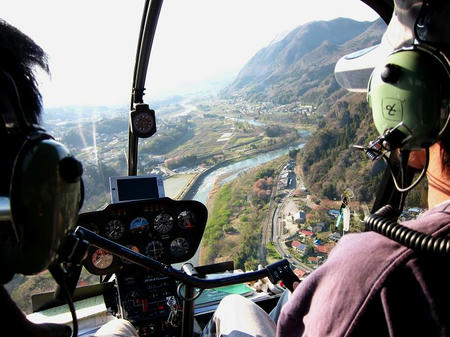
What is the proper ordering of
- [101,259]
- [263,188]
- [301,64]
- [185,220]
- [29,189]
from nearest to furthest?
[29,189] < [101,259] < [185,220] < [263,188] < [301,64]

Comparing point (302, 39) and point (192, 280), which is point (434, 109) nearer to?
point (192, 280)

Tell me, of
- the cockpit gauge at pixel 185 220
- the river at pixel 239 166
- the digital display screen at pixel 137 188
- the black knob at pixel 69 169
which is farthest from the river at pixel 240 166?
the black knob at pixel 69 169

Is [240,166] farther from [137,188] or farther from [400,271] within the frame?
[400,271]

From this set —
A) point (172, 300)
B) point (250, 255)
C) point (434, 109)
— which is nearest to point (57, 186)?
point (434, 109)

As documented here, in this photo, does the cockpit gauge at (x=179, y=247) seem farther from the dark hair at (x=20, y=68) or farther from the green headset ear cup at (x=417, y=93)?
the green headset ear cup at (x=417, y=93)

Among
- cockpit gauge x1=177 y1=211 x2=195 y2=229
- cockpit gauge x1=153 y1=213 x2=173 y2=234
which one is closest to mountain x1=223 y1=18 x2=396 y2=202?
cockpit gauge x1=177 y1=211 x2=195 y2=229

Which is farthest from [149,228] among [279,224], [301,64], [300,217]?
[301,64]
